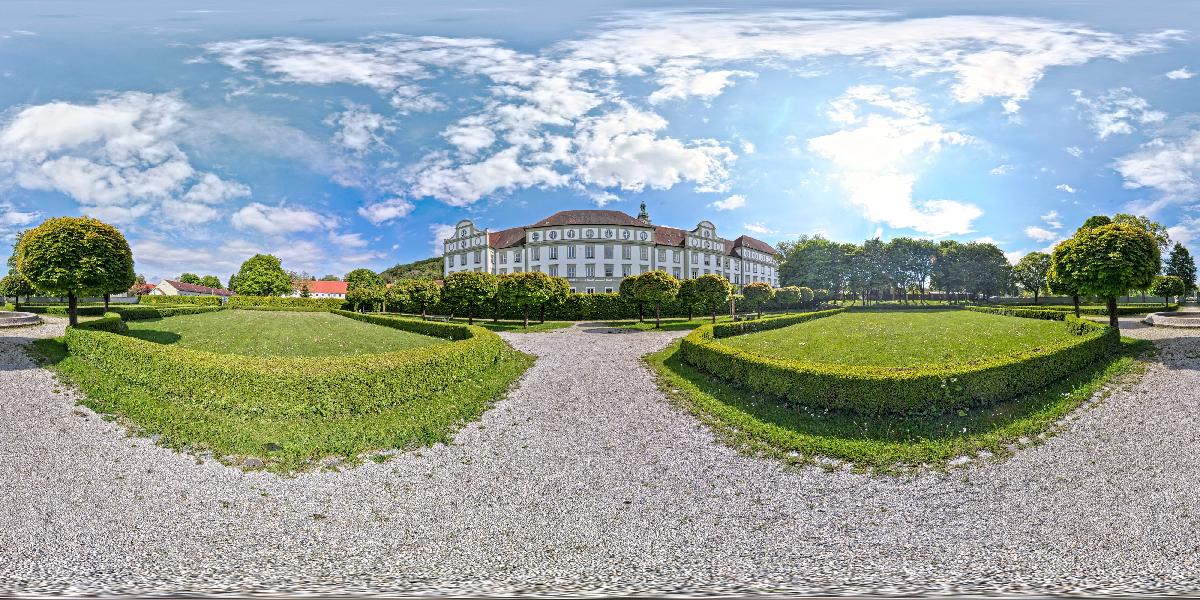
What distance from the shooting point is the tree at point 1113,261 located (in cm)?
1420

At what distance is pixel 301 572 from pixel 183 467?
9.74 feet

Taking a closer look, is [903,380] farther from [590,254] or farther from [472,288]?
[590,254]

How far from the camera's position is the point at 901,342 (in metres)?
14.5

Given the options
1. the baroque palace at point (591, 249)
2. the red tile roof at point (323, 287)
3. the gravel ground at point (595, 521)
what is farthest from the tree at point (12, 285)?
the red tile roof at point (323, 287)

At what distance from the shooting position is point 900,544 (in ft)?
14.4

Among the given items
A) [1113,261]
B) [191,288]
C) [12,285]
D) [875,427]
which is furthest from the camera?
[191,288]

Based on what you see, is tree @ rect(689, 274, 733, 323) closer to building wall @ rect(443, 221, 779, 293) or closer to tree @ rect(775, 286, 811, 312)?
tree @ rect(775, 286, 811, 312)

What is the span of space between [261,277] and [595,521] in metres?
72.4

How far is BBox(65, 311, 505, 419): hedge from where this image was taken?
7.54 meters

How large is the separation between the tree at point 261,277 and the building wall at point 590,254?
23763mm

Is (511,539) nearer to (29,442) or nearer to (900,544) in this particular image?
(900,544)

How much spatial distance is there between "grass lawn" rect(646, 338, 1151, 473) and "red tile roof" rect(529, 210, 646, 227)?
45505mm

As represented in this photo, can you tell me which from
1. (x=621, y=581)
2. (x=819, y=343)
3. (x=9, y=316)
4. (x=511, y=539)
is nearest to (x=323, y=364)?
(x=511, y=539)

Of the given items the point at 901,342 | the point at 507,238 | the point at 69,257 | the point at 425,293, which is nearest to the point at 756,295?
the point at 425,293
